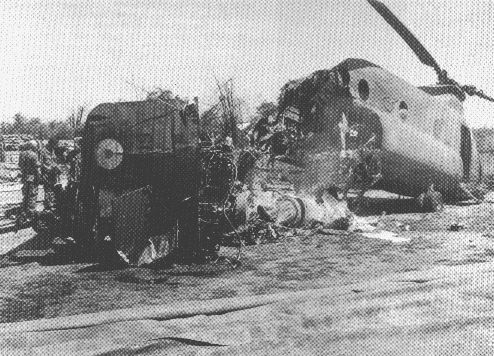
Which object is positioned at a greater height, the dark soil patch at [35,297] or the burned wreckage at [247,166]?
the burned wreckage at [247,166]

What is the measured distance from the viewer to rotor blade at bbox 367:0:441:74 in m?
12.0

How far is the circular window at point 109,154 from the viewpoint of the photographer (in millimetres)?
6754

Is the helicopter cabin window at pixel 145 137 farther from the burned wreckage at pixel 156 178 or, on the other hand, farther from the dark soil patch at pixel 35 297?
the dark soil patch at pixel 35 297

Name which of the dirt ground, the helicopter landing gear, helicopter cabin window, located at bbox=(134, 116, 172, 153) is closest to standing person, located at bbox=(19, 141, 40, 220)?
the dirt ground

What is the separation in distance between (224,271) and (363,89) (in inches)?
277

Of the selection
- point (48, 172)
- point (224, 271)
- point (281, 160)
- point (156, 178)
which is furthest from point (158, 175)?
point (48, 172)

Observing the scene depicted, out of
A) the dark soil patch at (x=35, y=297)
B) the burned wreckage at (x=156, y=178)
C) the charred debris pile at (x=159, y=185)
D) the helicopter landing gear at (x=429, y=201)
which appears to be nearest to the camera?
the dark soil patch at (x=35, y=297)

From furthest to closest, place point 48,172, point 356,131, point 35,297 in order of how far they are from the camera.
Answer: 1. point 356,131
2. point 48,172
3. point 35,297

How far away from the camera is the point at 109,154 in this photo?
22.2ft

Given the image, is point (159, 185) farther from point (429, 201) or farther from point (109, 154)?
point (429, 201)

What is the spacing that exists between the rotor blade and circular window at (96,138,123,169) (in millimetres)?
8367

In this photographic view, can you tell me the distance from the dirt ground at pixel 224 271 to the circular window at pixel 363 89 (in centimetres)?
378

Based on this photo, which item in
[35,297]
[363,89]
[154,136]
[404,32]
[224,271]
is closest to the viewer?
[35,297]

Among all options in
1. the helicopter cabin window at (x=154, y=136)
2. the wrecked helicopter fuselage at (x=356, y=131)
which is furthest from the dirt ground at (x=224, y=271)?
the wrecked helicopter fuselage at (x=356, y=131)
